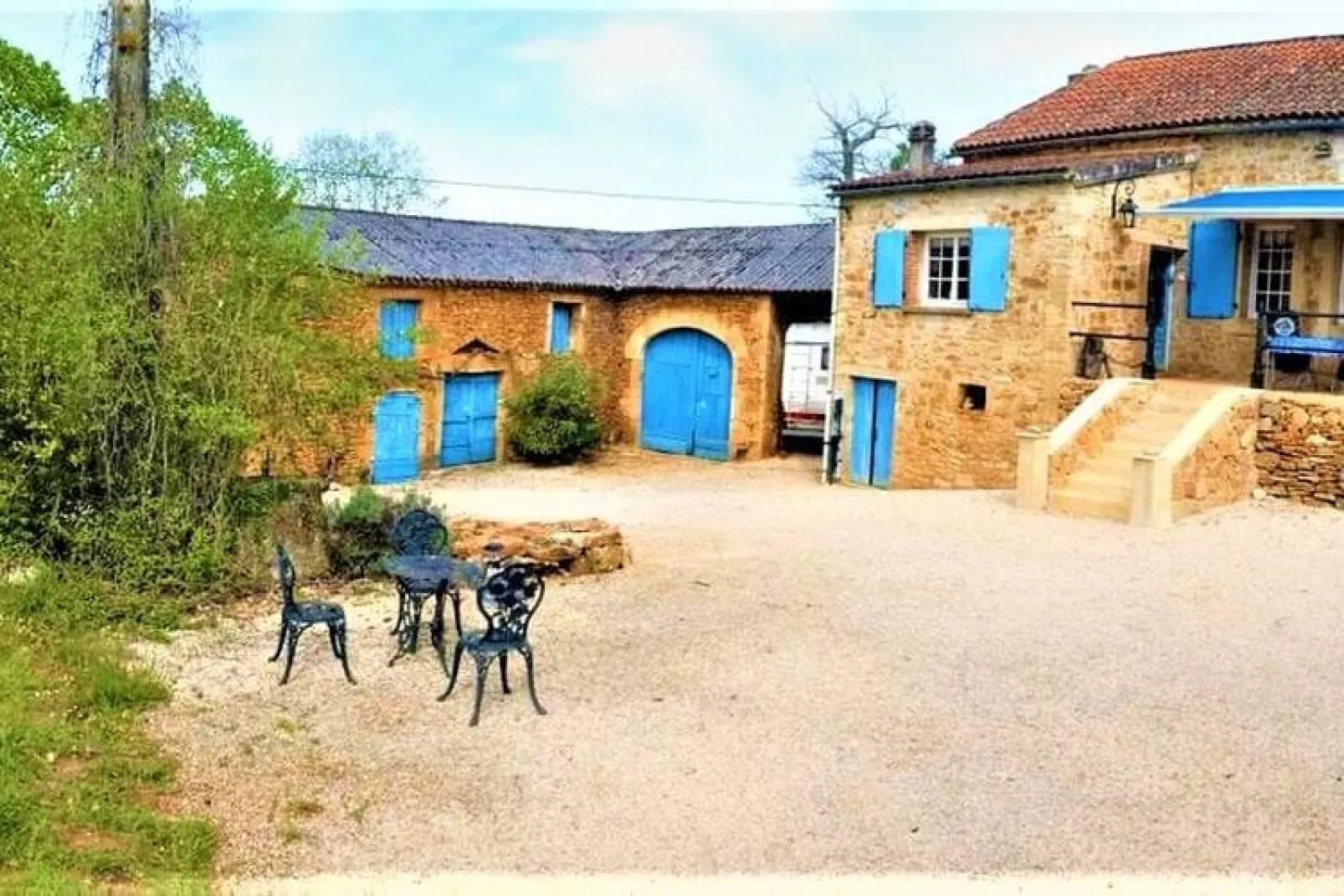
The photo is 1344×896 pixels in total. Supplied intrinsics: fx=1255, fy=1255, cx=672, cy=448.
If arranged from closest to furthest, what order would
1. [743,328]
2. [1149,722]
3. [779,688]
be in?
1. [1149,722]
2. [779,688]
3. [743,328]

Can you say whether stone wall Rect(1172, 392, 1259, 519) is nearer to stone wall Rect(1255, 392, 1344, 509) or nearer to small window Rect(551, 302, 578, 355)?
stone wall Rect(1255, 392, 1344, 509)

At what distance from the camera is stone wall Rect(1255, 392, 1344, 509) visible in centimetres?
1398

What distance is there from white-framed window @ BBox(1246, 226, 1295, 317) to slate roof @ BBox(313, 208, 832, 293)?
7524 millimetres

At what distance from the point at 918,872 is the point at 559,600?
535 cm

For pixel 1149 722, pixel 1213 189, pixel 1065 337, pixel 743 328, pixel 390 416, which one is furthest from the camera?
pixel 743 328

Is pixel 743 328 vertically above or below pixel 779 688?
above

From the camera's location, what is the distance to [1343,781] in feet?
21.9

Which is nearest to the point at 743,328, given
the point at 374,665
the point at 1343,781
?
the point at 374,665

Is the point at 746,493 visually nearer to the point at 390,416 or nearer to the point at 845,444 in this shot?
the point at 845,444

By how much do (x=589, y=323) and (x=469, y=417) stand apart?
11.8ft

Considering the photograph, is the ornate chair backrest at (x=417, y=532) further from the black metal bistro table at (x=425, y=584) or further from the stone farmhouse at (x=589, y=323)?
the stone farmhouse at (x=589, y=323)

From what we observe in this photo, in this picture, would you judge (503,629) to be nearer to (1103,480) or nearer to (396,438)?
(1103,480)

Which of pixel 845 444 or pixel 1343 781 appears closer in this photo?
pixel 1343 781

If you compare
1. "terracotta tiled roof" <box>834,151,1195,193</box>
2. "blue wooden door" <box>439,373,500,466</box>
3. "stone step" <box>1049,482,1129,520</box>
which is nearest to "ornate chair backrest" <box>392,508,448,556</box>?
"stone step" <box>1049,482,1129,520</box>
